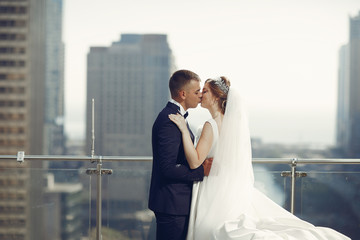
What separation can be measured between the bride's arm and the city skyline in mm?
79988

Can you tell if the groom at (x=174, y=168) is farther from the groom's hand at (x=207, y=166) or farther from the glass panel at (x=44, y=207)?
the glass panel at (x=44, y=207)

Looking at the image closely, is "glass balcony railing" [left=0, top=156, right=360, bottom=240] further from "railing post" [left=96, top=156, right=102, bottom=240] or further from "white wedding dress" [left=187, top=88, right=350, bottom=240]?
"white wedding dress" [left=187, top=88, right=350, bottom=240]

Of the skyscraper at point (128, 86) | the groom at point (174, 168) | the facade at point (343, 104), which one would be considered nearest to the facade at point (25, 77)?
the skyscraper at point (128, 86)

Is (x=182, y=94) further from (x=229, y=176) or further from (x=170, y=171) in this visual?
(x=229, y=176)

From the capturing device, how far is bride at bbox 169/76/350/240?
258 cm

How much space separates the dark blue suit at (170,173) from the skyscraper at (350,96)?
75180 mm

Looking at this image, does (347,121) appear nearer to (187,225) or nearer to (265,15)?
(265,15)

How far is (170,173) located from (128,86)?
78127 millimetres

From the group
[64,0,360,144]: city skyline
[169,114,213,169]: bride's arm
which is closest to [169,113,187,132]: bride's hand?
[169,114,213,169]: bride's arm

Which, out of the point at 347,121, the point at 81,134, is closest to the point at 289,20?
the point at 347,121

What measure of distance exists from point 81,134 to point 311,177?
7333 centimetres

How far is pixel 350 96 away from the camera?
7931cm

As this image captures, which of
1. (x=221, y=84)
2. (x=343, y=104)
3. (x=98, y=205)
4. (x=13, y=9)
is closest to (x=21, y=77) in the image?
(x=13, y=9)

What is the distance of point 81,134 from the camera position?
247 ft
